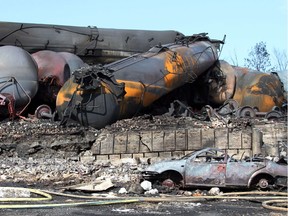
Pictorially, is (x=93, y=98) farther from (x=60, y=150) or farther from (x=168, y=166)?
(x=168, y=166)

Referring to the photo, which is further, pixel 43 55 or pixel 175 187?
pixel 43 55

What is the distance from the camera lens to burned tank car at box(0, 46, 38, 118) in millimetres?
13586

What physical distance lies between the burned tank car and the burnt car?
5.33m

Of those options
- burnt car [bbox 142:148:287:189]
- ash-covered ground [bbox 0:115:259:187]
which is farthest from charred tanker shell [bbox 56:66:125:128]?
burnt car [bbox 142:148:287:189]

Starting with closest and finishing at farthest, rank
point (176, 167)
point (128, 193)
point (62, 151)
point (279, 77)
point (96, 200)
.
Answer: point (96, 200)
point (128, 193)
point (176, 167)
point (62, 151)
point (279, 77)

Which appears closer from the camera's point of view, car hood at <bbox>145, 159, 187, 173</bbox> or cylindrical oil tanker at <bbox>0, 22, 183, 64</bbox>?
car hood at <bbox>145, 159, 187, 173</bbox>

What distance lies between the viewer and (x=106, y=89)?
12422 mm

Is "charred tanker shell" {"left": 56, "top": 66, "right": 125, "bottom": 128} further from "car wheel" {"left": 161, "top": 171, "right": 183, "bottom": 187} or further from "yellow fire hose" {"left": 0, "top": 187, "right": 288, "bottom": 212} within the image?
"yellow fire hose" {"left": 0, "top": 187, "right": 288, "bottom": 212}

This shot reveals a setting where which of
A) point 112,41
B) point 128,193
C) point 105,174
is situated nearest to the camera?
point 128,193

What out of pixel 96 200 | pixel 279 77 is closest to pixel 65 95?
pixel 96 200

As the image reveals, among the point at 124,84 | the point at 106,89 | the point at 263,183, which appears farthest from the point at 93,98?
the point at 263,183

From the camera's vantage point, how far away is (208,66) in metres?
15.9

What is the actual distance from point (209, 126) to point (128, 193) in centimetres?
382

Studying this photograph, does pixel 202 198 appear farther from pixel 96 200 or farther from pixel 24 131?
pixel 24 131
